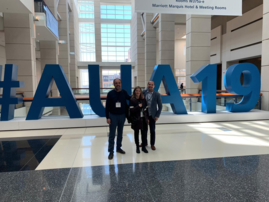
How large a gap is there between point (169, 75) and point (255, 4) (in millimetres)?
13840

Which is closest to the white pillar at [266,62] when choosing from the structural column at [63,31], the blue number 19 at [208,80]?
the blue number 19 at [208,80]

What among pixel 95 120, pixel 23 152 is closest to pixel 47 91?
pixel 95 120

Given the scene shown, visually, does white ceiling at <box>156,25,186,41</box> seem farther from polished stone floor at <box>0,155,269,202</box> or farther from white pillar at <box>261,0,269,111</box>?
polished stone floor at <box>0,155,269,202</box>

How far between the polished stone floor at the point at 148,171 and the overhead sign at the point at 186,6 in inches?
149

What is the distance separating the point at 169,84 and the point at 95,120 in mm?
3167

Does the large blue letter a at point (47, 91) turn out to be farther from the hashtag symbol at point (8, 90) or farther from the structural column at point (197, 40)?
Answer: the structural column at point (197, 40)

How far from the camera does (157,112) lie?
491 centimetres

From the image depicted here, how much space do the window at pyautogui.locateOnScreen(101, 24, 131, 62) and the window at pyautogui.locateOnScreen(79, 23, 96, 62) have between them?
7.97 feet

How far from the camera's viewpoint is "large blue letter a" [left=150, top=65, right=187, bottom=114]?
7.73m

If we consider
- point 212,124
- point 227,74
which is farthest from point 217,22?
point 212,124

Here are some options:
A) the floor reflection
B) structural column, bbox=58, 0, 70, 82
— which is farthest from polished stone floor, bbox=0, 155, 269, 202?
structural column, bbox=58, 0, 70, 82

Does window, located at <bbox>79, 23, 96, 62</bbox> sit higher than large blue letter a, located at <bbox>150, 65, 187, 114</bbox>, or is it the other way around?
window, located at <bbox>79, 23, 96, 62</bbox>

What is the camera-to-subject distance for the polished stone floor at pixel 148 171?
292 cm

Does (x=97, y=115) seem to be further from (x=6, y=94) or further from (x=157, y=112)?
(x=157, y=112)
